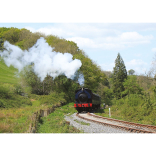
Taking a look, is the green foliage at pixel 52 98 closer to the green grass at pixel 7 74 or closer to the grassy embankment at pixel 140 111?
the green grass at pixel 7 74

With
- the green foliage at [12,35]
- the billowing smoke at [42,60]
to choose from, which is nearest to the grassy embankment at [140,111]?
the billowing smoke at [42,60]

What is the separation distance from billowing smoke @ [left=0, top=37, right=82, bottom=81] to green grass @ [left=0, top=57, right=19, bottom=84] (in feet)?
3.35

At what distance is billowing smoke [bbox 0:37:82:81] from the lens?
31419 millimetres

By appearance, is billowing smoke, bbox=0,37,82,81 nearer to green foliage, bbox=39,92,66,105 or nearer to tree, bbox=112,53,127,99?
green foliage, bbox=39,92,66,105

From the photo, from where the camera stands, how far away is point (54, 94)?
40406mm

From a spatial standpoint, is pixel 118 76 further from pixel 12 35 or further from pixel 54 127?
pixel 54 127

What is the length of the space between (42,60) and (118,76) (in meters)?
33.2

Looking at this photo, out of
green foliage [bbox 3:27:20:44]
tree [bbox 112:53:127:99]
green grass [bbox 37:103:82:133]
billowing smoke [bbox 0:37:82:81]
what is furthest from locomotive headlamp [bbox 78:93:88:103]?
tree [bbox 112:53:127:99]

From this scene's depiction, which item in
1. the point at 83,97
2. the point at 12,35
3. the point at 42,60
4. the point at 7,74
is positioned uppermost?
the point at 12,35

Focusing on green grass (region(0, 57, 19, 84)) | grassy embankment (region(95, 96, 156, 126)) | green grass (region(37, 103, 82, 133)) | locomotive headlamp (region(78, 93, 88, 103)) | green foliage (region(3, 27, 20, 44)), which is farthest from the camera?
green foliage (region(3, 27, 20, 44))

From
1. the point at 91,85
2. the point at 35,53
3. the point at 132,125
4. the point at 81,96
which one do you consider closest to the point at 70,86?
the point at 91,85

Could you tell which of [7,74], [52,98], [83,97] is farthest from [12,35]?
[83,97]

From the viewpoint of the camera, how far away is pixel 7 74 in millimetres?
38156

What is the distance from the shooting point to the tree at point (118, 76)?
59375 mm
